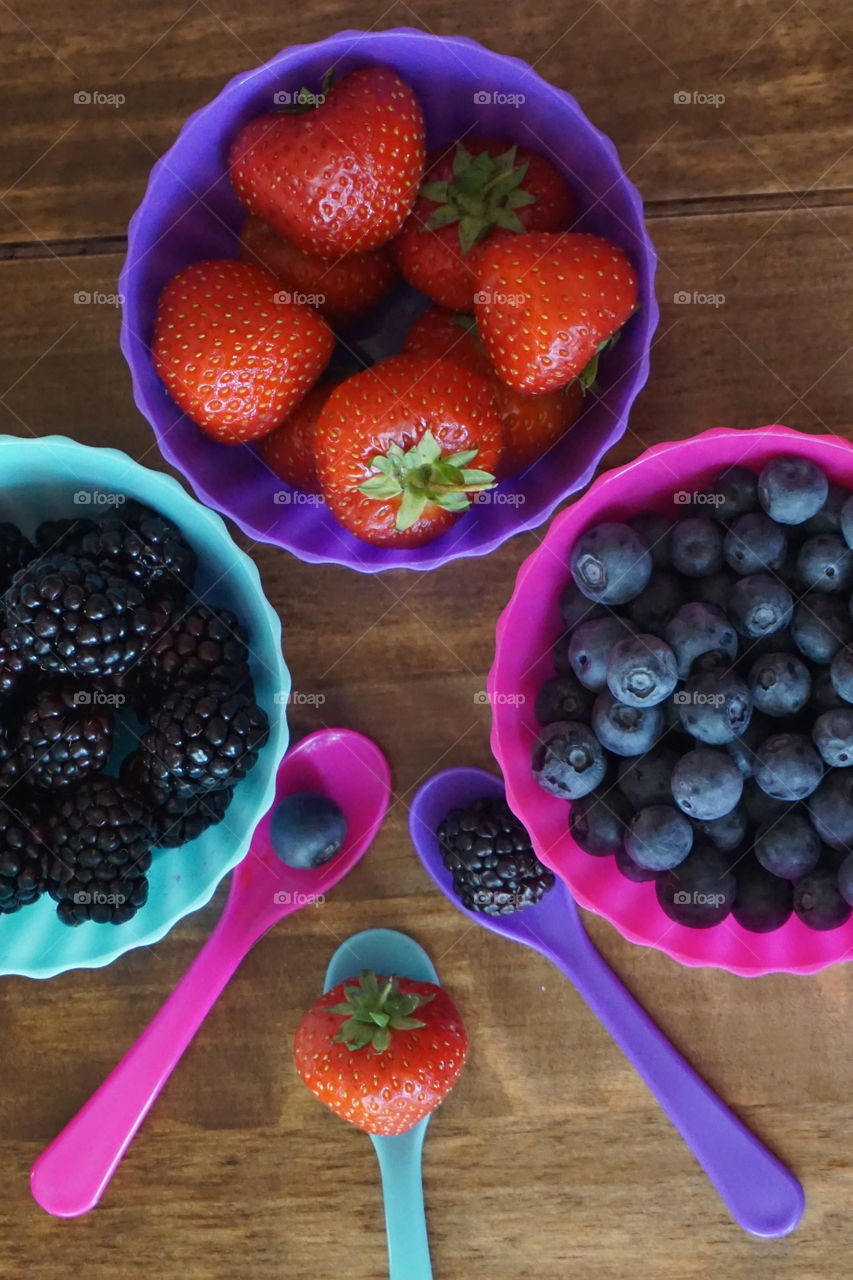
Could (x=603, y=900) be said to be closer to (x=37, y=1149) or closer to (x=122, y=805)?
(x=122, y=805)

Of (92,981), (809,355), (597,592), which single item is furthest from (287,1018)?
(809,355)

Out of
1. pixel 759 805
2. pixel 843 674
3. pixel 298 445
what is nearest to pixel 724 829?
pixel 759 805

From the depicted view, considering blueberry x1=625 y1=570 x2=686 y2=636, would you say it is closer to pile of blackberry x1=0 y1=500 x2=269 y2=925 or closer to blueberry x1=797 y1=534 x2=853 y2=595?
blueberry x1=797 y1=534 x2=853 y2=595

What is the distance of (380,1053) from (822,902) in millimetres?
412

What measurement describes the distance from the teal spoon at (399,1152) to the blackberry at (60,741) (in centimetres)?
33

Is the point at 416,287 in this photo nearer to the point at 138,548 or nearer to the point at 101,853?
the point at 138,548

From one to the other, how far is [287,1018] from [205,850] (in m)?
0.25

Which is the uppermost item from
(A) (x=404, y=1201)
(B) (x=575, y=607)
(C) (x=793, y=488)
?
(C) (x=793, y=488)

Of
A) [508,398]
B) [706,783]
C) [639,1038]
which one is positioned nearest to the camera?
[706,783]

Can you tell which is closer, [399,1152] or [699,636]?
[699,636]

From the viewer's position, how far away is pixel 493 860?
0.89 m

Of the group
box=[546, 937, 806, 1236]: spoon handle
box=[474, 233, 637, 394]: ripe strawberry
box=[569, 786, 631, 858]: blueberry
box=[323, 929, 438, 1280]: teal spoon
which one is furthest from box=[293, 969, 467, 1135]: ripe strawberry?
box=[474, 233, 637, 394]: ripe strawberry

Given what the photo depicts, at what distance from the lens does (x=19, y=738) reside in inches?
32.9

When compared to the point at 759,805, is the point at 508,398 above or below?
above
